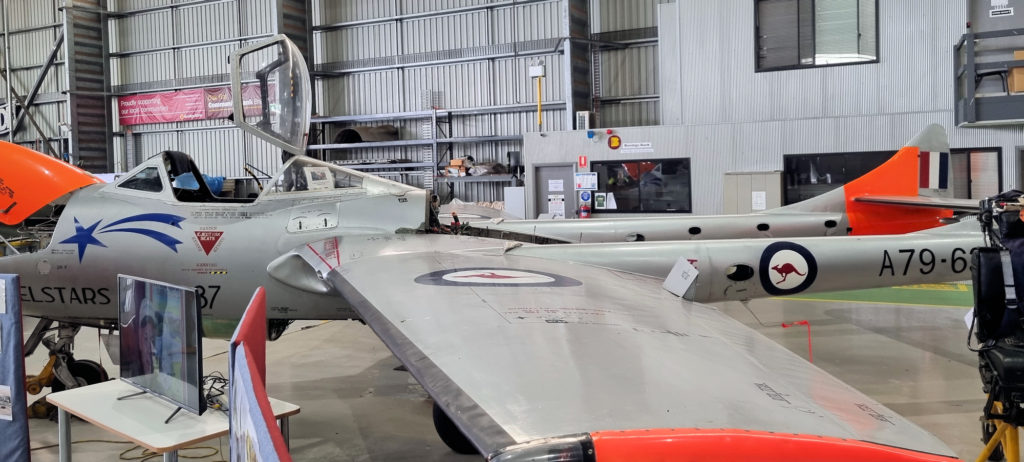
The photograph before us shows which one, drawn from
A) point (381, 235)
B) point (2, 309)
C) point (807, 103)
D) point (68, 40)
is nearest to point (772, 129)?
point (807, 103)

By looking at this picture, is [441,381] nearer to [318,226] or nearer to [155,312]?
[155,312]

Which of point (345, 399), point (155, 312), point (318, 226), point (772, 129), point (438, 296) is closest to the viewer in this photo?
point (438, 296)

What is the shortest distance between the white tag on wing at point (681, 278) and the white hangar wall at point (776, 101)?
9.42 m

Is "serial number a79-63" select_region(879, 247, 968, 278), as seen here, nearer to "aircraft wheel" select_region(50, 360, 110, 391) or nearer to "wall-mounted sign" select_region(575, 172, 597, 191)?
"aircraft wheel" select_region(50, 360, 110, 391)

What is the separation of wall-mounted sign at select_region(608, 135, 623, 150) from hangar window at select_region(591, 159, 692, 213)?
313 millimetres

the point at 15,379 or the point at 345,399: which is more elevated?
the point at 15,379

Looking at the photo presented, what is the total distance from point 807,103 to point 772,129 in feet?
3.26

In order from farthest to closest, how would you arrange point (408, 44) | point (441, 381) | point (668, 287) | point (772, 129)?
point (408, 44)
point (772, 129)
point (668, 287)
point (441, 381)

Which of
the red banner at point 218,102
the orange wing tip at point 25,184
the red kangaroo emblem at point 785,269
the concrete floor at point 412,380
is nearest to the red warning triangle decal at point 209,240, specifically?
the orange wing tip at point 25,184

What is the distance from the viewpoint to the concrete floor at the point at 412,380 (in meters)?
5.56

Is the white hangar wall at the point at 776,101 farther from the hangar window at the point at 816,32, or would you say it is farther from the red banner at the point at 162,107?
the red banner at the point at 162,107

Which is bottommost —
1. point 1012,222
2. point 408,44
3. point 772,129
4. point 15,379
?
point 15,379

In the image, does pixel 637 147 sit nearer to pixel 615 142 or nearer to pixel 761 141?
pixel 615 142

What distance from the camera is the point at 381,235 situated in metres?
5.99
